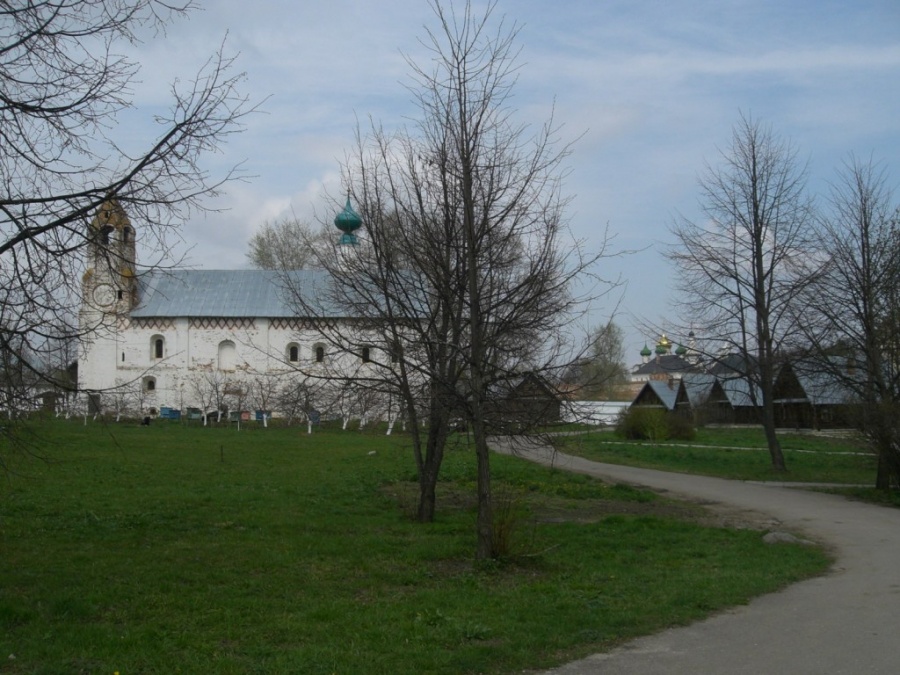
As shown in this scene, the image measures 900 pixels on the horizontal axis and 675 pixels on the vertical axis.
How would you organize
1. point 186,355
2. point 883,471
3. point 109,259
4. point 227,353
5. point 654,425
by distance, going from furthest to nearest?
point 227,353 → point 186,355 → point 654,425 → point 883,471 → point 109,259

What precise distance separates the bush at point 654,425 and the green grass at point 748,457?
663 millimetres

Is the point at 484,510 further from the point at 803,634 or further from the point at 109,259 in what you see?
the point at 109,259

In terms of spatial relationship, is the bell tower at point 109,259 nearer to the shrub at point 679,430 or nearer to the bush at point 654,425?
the bush at point 654,425

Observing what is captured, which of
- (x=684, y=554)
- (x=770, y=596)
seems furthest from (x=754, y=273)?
(x=770, y=596)

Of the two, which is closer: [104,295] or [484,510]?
[104,295]

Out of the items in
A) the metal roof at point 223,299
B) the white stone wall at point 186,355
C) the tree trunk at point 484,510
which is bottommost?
the tree trunk at point 484,510

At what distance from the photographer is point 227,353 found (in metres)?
66.1

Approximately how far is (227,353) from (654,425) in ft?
113

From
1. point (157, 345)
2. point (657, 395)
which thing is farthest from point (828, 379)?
point (157, 345)

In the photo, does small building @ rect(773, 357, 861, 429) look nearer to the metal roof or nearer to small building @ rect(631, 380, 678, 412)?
small building @ rect(631, 380, 678, 412)

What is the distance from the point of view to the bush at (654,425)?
45156mm

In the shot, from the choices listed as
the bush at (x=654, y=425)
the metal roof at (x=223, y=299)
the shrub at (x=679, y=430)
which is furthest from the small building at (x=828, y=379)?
the metal roof at (x=223, y=299)

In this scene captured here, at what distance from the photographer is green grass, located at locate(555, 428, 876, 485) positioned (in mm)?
25569

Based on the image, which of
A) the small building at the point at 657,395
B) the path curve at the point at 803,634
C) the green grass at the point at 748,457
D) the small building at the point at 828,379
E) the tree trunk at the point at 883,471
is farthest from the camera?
the small building at the point at 657,395
